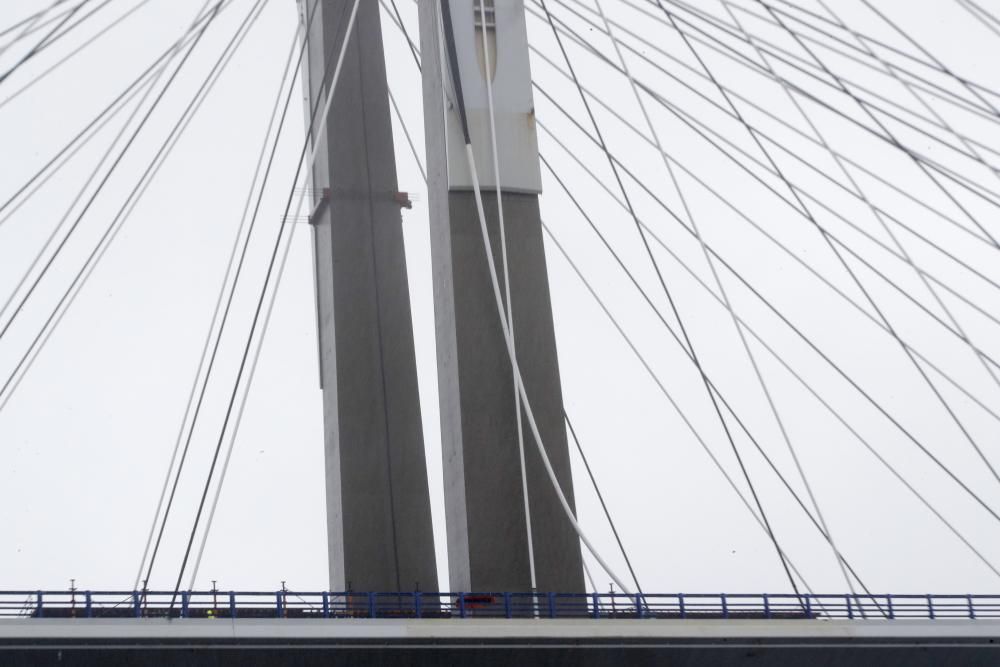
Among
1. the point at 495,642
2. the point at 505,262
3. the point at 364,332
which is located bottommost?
the point at 495,642

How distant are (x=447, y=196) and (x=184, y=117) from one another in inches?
257

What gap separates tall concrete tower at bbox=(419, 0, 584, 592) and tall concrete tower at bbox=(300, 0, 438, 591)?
4.08 m

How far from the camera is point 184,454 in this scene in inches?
1332

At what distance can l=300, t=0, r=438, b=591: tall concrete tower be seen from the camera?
39750 mm

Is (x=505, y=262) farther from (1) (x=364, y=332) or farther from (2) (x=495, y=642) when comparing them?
(2) (x=495, y=642)

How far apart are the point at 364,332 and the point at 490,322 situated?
272 inches

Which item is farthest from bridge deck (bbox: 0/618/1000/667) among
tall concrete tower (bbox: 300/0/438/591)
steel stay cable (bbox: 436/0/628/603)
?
tall concrete tower (bbox: 300/0/438/591)

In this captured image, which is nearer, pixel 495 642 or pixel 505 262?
pixel 495 642

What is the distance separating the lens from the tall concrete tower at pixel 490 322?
33.2 metres

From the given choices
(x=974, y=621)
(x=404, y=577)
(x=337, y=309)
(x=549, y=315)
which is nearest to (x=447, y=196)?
(x=549, y=315)

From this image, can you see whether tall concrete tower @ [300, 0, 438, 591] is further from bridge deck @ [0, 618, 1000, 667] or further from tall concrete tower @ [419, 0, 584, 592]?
bridge deck @ [0, 618, 1000, 667]

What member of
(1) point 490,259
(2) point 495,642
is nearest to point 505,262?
(1) point 490,259

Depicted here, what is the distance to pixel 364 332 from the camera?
41.0m

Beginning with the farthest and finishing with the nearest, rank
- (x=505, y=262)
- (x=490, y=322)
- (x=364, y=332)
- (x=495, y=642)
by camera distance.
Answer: (x=364, y=332) < (x=505, y=262) < (x=490, y=322) < (x=495, y=642)
